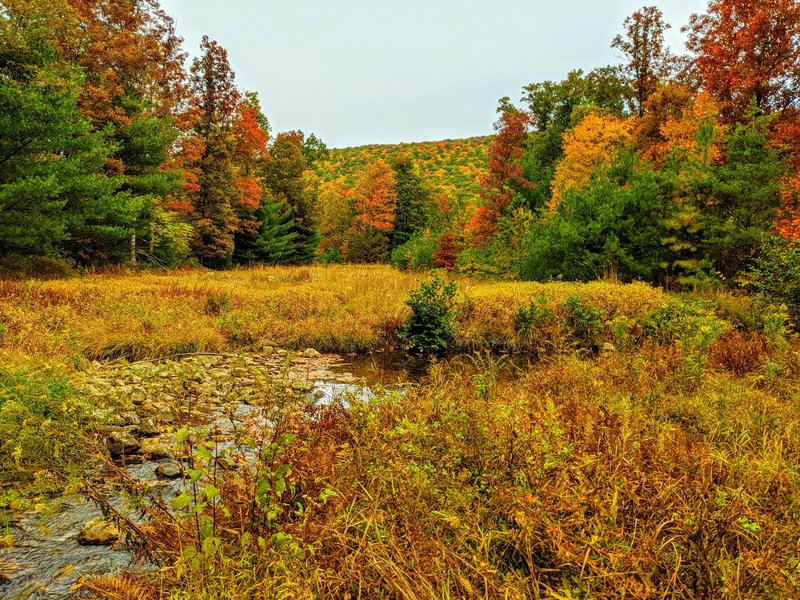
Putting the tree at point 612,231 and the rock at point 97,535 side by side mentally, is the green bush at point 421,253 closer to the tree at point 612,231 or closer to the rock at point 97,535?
the tree at point 612,231

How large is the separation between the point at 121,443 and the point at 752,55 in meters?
20.1

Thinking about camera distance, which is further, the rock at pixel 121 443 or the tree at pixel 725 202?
the tree at pixel 725 202

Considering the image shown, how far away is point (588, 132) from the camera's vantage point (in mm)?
19859

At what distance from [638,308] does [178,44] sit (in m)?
20.7

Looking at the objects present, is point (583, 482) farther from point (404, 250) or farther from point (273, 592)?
point (404, 250)

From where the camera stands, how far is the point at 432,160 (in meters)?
60.6

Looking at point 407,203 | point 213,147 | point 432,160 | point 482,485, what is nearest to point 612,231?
point 482,485

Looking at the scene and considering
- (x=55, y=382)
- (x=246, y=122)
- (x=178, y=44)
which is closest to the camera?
(x=55, y=382)

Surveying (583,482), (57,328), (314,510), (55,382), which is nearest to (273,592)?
(314,510)

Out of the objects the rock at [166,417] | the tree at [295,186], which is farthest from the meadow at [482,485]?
the tree at [295,186]

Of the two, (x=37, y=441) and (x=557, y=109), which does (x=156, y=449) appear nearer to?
(x=37, y=441)

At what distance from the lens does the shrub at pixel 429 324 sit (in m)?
8.54

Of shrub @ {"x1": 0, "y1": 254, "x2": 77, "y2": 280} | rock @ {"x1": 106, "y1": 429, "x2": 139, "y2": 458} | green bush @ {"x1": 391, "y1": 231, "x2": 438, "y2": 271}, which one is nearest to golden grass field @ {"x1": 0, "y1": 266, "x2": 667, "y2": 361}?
rock @ {"x1": 106, "y1": 429, "x2": 139, "y2": 458}

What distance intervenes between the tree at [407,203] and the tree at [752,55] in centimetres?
1952
